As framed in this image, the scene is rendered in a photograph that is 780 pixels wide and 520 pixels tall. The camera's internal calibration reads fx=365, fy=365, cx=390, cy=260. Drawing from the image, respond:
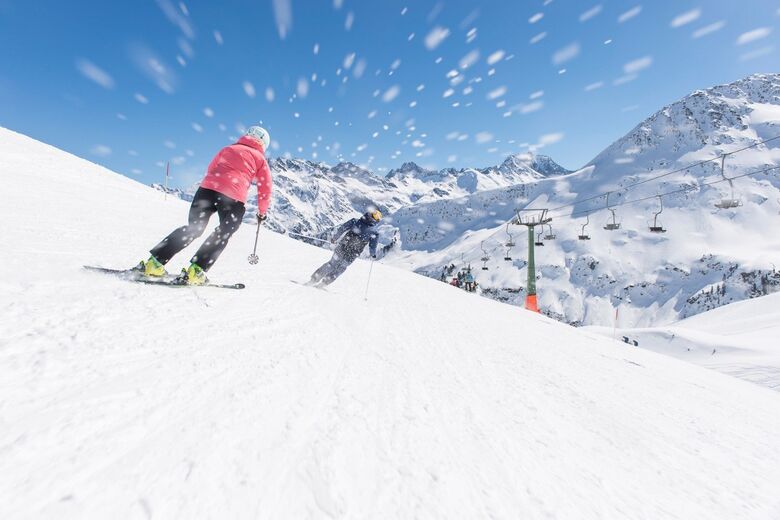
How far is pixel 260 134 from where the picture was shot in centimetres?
520

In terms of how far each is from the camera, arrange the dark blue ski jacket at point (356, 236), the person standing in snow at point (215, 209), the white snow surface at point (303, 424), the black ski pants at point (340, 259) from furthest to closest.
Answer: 1. the dark blue ski jacket at point (356, 236)
2. the black ski pants at point (340, 259)
3. the person standing in snow at point (215, 209)
4. the white snow surface at point (303, 424)

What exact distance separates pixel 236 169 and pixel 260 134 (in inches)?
31.3

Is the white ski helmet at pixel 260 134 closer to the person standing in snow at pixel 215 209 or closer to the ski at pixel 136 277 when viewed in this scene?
the person standing in snow at pixel 215 209

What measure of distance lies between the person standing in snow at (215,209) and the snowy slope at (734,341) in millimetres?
13933

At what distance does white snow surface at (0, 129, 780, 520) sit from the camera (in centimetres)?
133

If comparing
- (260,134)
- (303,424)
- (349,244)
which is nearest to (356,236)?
(349,244)

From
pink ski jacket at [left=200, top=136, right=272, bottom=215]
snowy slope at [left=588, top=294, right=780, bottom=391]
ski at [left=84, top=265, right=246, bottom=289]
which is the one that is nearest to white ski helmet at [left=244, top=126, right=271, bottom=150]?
pink ski jacket at [left=200, top=136, right=272, bottom=215]

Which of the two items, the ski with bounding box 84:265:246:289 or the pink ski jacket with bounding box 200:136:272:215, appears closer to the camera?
the ski with bounding box 84:265:246:289

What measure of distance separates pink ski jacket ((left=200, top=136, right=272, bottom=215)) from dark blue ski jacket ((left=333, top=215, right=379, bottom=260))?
3.05m

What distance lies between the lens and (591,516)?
1652mm

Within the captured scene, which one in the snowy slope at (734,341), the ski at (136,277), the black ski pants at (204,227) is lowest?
the snowy slope at (734,341)

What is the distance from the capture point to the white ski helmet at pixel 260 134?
516 cm

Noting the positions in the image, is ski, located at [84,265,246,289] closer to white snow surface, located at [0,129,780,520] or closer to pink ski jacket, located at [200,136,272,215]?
white snow surface, located at [0,129,780,520]

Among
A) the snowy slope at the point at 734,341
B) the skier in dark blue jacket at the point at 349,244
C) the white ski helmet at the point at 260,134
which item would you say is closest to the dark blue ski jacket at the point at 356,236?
the skier in dark blue jacket at the point at 349,244
